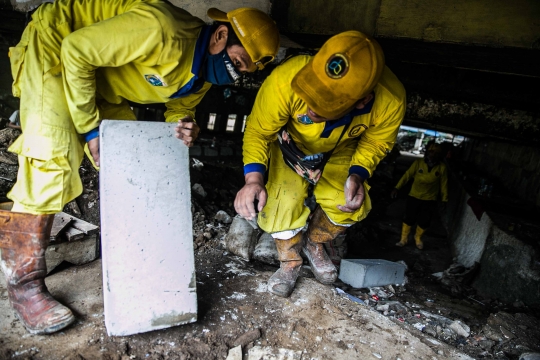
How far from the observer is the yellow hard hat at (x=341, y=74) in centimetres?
237

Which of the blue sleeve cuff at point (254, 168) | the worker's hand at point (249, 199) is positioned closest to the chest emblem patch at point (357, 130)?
the blue sleeve cuff at point (254, 168)

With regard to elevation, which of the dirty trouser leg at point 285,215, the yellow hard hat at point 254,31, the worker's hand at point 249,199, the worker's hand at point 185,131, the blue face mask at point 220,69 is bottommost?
the dirty trouser leg at point 285,215

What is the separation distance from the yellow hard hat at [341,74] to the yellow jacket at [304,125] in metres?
0.29

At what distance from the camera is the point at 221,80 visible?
248cm

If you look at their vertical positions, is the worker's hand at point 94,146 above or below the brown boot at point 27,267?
above

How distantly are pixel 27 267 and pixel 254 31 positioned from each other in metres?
1.86

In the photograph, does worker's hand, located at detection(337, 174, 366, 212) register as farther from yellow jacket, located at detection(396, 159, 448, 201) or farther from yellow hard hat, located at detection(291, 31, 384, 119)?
yellow jacket, located at detection(396, 159, 448, 201)

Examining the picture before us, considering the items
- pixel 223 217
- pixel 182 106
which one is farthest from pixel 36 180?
pixel 223 217

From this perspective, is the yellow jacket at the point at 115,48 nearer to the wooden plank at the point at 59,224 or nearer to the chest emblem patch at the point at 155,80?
the chest emblem patch at the point at 155,80

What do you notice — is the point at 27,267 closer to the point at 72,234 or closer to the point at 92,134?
the point at 72,234

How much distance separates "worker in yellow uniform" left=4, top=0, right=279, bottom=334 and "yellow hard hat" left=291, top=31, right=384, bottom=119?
0.29 meters

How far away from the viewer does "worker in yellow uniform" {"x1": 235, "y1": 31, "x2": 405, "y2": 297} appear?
7.93 ft

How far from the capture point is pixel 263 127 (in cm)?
291

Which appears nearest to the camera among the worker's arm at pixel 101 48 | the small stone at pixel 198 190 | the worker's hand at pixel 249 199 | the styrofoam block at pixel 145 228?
the worker's arm at pixel 101 48
